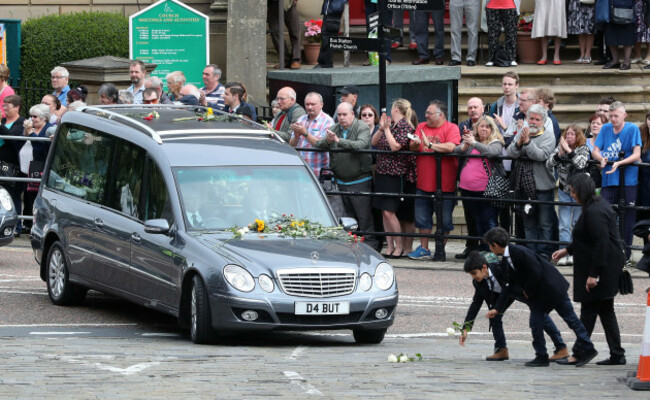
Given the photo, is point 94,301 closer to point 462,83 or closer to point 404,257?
point 404,257

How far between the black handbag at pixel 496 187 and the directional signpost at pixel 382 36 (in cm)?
167

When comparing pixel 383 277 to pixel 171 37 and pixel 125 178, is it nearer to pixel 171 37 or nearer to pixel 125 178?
pixel 125 178

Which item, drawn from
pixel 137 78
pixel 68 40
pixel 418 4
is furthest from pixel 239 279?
pixel 68 40

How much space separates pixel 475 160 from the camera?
17.5m

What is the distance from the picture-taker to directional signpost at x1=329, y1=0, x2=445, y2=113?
57.0ft

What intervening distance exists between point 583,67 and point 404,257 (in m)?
7.24

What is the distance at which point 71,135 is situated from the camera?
15.0 meters

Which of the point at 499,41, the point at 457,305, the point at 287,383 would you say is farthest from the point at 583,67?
the point at 287,383

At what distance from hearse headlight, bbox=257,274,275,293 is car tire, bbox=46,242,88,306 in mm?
3298

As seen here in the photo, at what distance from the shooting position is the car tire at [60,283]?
14.4 metres

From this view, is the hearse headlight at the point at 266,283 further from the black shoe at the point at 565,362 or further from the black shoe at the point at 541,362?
the black shoe at the point at 565,362

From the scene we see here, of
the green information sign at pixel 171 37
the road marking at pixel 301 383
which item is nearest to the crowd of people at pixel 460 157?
the green information sign at pixel 171 37

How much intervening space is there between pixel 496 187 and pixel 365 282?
559cm

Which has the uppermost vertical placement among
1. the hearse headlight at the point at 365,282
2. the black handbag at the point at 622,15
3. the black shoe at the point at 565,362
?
the black handbag at the point at 622,15
